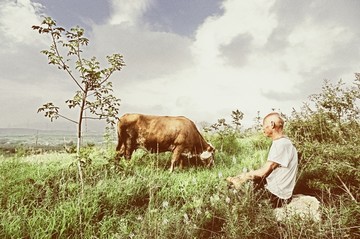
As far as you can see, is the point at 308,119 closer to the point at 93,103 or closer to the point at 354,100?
the point at 354,100

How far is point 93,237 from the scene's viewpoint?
446 cm

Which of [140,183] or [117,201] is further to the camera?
[140,183]

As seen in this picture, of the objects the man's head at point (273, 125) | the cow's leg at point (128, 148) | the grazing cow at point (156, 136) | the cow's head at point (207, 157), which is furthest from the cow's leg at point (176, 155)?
the man's head at point (273, 125)

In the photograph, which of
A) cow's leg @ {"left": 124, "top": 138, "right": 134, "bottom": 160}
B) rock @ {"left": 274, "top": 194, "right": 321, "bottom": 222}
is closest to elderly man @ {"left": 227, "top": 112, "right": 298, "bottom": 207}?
rock @ {"left": 274, "top": 194, "right": 321, "bottom": 222}

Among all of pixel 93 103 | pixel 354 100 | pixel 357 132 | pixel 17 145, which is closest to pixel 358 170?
pixel 357 132

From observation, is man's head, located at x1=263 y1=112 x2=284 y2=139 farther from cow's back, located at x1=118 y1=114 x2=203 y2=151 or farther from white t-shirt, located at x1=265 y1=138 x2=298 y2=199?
cow's back, located at x1=118 y1=114 x2=203 y2=151

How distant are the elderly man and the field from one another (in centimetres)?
30

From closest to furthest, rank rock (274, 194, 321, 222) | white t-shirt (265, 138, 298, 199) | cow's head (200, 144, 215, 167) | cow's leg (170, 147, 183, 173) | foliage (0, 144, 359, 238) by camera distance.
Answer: foliage (0, 144, 359, 238) < rock (274, 194, 321, 222) < white t-shirt (265, 138, 298, 199) < cow's leg (170, 147, 183, 173) < cow's head (200, 144, 215, 167)

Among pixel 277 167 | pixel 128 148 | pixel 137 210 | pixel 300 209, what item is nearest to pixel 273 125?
pixel 277 167

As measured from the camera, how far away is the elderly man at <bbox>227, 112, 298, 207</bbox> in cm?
471

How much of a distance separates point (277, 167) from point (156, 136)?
4560mm

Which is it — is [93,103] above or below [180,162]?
above

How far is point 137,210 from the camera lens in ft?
17.2

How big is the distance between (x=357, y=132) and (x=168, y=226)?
4.61 meters
